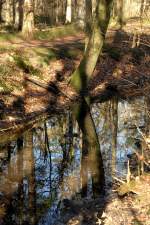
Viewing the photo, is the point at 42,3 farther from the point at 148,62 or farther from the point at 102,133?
the point at 102,133

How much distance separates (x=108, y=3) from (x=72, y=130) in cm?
692

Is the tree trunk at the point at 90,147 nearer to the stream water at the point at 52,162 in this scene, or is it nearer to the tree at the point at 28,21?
the stream water at the point at 52,162

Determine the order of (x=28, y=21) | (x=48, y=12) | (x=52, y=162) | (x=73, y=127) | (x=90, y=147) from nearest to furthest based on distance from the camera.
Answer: (x=52, y=162), (x=90, y=147), (x=73, y=127), (x=28, y=21), (x=48, y=12)

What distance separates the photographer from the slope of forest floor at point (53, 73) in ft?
66.2

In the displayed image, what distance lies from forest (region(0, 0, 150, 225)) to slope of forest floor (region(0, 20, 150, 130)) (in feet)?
0.19

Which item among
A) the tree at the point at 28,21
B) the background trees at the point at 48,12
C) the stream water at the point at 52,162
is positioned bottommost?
the stream water at the point at 52,162

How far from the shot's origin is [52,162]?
14320 mm

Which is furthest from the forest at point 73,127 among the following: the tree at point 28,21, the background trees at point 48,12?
the background trees at point 48,12

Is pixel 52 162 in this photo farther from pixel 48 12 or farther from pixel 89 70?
pixel 48 12

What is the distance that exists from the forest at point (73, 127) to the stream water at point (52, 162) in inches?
1.0

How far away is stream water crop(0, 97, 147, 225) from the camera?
10899mm

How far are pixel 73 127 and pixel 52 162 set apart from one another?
4055 mm

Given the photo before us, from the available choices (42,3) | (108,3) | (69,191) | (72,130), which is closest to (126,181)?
(69,191)

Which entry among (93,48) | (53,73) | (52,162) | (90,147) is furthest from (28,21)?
(52,162)
